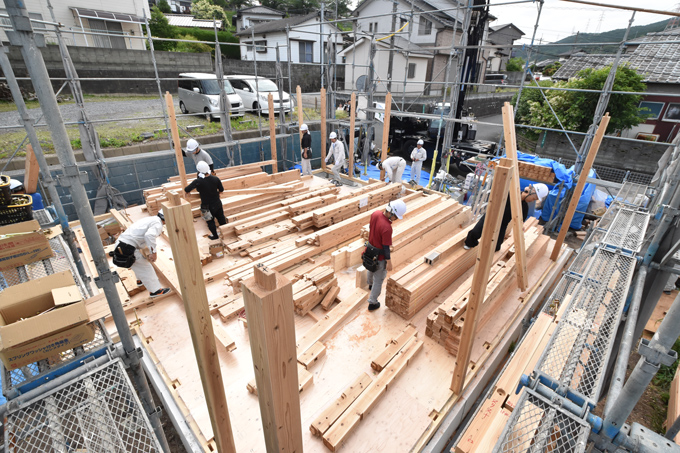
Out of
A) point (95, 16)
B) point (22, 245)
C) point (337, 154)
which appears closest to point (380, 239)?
point (22, 245)

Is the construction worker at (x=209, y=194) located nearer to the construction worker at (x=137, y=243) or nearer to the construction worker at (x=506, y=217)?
the construction worker at (x=137, y=243)

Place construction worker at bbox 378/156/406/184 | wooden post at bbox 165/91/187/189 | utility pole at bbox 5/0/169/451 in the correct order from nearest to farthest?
utility pole at bbox 5/0/169/451
wooden post at bbox 165/91/187/189
construction worker at bbox 378/156/406/184

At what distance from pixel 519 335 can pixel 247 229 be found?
18.7 feet

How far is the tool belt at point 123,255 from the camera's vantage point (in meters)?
4.95

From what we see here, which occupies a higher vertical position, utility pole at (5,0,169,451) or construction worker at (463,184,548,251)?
utility pole at (5,0,169,451)

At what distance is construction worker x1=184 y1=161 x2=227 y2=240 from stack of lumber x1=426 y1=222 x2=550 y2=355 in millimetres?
4894

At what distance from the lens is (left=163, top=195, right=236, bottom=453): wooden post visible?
176cm

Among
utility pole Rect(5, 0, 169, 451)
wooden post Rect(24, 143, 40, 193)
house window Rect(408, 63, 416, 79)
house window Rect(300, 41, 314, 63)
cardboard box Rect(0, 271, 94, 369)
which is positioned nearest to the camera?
utility pole Rect(5, 0, 169, 451)

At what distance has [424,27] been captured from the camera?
2683 cm

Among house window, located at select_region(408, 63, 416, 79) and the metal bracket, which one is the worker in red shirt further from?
house window, located at select_region(408, 63, 416, 79)

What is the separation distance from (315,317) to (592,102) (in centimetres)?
1507

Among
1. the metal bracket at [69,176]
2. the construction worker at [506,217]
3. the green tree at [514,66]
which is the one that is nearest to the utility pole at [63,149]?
the metal bracket at [69,176]

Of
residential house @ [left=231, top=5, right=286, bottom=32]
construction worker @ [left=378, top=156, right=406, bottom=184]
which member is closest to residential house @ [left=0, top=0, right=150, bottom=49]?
construction worker @ [left=378, top=156, right=406, bottom=184]

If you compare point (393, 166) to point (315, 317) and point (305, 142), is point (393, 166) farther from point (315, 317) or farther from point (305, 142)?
point (315, 317)
